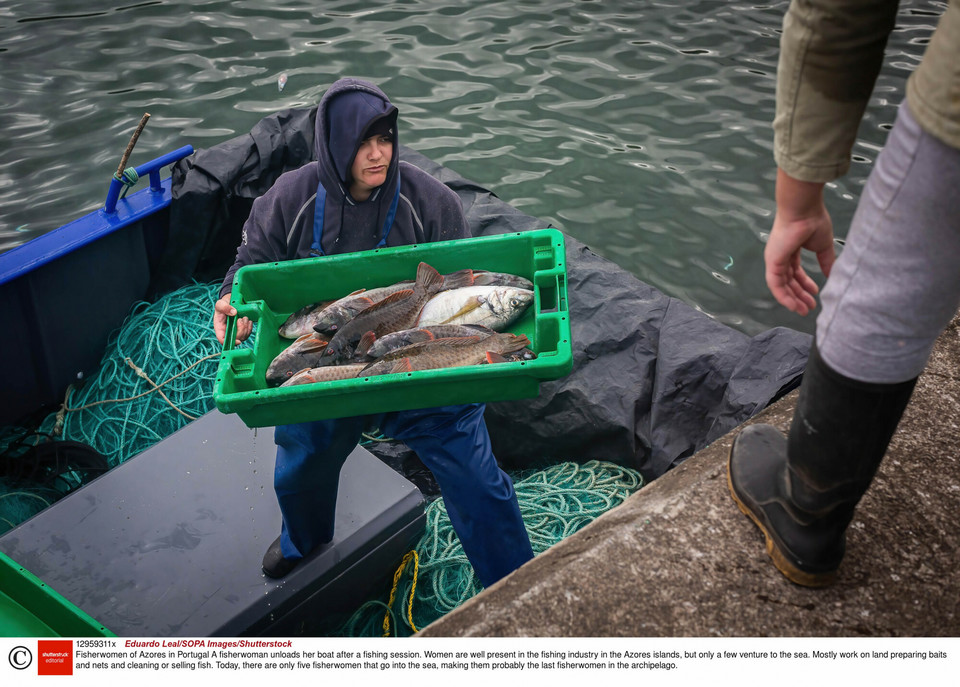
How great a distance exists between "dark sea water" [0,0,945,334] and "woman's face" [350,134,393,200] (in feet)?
9.73

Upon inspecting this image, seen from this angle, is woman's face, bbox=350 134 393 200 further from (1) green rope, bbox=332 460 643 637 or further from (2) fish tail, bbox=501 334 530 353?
(1) green rope, bbox=332 460 643 637

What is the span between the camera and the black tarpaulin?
135 inches

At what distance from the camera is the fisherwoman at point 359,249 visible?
2.78 meters

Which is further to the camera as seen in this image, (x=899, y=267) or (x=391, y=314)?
(x=391, y=314)

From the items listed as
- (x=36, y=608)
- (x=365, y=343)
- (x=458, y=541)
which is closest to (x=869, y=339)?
(x=365, y=343)

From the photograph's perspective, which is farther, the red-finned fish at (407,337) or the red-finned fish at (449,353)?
the red-finned fish at (407,337)

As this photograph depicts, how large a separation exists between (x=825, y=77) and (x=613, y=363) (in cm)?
250

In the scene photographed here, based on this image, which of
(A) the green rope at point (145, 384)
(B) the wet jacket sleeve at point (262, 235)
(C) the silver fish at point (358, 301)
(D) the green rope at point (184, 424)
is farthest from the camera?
(A) the green rope at point (145, 384)

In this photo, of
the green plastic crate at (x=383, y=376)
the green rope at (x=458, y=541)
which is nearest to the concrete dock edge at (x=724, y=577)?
the green plastic crate at (x=383, y=376)

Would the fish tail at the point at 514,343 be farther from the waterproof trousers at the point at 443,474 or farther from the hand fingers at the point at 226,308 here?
the hand fingers at the point at 226,308

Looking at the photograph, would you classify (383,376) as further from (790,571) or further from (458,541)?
(458,541)

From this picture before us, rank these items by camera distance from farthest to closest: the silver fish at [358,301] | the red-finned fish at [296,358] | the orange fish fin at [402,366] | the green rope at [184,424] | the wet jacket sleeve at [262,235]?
the green rope at [184,424]
the wet jacket sleeve at [262,235]
the silver fish at [358,301]
the red-finned fish at [296,358]
the orange fish fin at [402,366]

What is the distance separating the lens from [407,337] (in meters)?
2.67

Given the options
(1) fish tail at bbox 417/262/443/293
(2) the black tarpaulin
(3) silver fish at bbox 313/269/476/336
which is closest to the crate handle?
(3) silver fish at bbox 313/269/476/336
